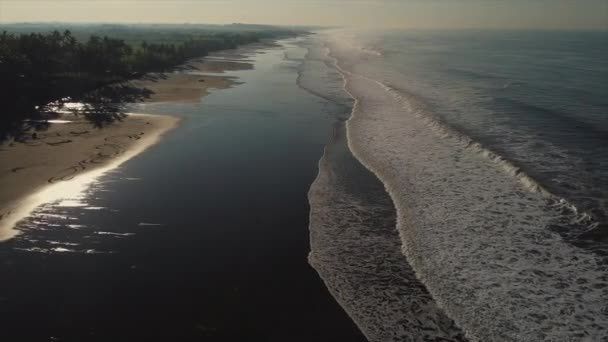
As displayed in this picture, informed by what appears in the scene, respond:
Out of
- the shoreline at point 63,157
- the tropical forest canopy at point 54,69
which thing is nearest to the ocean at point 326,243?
the shoreline at point 63,157

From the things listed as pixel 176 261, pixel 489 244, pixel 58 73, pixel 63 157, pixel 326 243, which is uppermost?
pixel 58 73

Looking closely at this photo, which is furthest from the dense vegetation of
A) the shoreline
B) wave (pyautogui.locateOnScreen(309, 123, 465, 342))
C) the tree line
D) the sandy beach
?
wave (pyautogui.locateOnScreen(309, 123, 465, 342))

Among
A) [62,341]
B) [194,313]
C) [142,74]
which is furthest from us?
[142,74]

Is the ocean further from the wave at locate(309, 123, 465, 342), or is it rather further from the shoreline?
the shoreline

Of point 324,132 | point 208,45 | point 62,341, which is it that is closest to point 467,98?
point 324,132

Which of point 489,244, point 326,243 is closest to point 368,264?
point 326,243

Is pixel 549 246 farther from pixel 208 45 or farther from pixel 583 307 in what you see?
pixel 208 45

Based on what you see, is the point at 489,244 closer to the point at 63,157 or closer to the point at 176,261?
the point at 176,261
